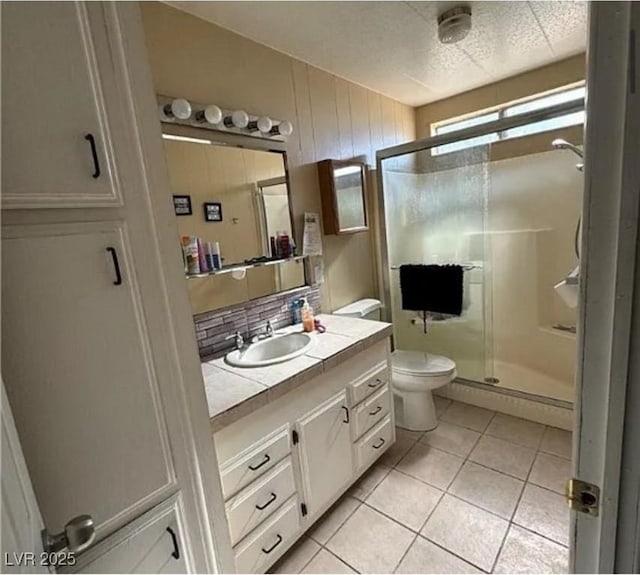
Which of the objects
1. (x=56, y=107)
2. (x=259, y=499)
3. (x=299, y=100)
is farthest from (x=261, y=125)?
(x=259, y=499)

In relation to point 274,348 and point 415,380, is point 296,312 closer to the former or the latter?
point 274,348

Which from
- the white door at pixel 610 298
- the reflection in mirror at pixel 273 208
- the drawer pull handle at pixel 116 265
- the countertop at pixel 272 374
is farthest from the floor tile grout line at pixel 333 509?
the drawer pull handle at pixel 116 265

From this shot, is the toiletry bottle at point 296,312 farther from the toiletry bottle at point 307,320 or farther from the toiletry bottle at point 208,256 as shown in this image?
the toiletry bottle at point 208,256

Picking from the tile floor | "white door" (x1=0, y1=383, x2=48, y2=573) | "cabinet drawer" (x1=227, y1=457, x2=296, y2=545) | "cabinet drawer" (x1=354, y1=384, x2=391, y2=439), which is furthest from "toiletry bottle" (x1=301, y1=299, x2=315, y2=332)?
"white door" (x1=0, y1=383, x2=48, y2=573)

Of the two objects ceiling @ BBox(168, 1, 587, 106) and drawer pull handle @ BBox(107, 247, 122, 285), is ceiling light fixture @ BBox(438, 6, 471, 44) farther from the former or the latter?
drawer pull handle @ BBox(107, 247, 122, 285)

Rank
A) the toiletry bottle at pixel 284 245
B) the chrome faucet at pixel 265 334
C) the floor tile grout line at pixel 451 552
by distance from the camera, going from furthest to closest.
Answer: the toiletry bottle at pixel 284 245 < the chrome faucet at pixel 265 334 < the floor tile grout line at pixel 451 552

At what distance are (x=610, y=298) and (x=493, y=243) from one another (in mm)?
2266

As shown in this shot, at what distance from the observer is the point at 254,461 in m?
1.31

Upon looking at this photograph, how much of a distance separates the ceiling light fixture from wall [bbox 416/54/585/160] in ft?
2.88

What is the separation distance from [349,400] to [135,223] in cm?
132

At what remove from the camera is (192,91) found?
1620 mm

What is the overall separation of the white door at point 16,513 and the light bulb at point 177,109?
1.33m

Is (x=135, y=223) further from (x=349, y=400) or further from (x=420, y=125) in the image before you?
(x=420, y=125)

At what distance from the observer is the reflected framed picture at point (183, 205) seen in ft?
5.24
